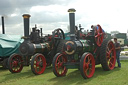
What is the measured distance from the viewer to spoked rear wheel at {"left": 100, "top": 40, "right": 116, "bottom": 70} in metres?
6.45

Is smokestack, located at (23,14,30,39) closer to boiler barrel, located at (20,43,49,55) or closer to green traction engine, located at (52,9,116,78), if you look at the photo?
boiler barrel, located at (20,43,49,55)

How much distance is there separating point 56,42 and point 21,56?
1.85 metres

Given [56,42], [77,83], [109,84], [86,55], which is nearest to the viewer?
[109,84]

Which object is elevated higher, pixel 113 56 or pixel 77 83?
pixel 113 56

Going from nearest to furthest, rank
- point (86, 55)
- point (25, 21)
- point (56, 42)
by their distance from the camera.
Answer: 1. point (86, 55)
2. point (56, 42)
3. point (25, 21)

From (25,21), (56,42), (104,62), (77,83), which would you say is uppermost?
(25,21)

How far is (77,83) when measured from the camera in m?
5.14

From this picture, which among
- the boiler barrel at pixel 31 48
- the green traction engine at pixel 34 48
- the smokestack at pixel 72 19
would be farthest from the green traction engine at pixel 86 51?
the boiler barrel at pixel 31 48

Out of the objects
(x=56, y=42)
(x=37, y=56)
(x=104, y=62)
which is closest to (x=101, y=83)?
(x=104, y=62)

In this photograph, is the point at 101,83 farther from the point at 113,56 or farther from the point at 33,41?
the point at 33,41

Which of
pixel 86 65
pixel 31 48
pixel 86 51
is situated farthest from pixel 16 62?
pixel 86 65

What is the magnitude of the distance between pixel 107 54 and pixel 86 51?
3.05ft

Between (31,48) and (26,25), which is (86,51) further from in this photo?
(26,25)

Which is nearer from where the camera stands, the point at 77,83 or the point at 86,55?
the point at 77,83
